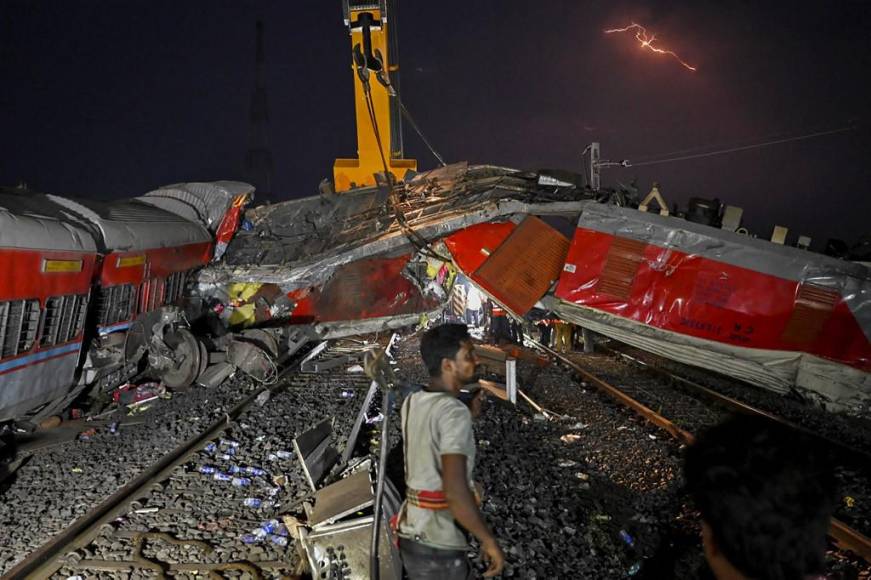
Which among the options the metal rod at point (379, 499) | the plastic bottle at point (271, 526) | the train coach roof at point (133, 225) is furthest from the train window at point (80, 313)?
the metal rod at point (379, 499)

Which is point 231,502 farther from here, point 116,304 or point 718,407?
point 718,407

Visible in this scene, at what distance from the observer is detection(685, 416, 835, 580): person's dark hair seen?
1.23 m

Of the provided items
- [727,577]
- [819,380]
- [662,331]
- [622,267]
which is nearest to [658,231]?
[622,267]

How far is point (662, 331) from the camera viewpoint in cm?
838

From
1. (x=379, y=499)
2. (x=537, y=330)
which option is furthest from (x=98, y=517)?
(x=537, y=330)

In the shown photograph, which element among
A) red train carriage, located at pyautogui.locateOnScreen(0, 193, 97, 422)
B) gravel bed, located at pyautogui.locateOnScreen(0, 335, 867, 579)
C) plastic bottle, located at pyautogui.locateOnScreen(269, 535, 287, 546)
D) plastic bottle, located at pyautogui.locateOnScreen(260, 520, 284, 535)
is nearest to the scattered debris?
red train carriage, located at pyautogui.locateOnScreen(0, 193, 97, 422)

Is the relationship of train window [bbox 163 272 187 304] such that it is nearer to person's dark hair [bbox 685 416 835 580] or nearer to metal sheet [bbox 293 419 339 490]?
metal sheet [bbox 293 419 339 490]

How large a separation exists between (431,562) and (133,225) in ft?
30.5

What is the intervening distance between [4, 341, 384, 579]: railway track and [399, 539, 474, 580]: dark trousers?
1.65 meters

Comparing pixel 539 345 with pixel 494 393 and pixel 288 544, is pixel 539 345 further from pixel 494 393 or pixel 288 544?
pixel 288 544

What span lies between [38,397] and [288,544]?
524cm

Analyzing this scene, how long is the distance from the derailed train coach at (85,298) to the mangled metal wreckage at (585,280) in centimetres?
196

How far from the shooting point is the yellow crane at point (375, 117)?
Answer: 13570 millimetres

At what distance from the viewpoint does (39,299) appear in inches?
263
